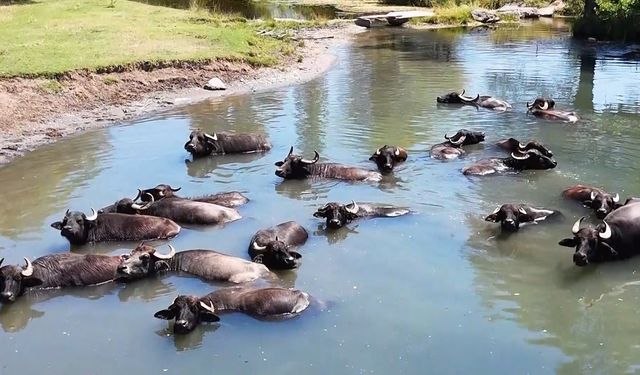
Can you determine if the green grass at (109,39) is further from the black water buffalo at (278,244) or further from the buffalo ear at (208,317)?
the buffalo ear at (208,317)

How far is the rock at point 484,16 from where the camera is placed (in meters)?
39.6

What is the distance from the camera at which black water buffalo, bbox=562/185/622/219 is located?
10.1m

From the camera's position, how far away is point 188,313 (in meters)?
7.46

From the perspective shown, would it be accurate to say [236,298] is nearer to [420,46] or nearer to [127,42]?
[127,42]

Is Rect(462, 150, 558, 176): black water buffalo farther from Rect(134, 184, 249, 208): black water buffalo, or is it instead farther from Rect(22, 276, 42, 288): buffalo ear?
Rect(22, 276, 42, 288): buffalo ear

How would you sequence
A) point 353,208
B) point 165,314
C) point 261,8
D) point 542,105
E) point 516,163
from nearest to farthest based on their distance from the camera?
point 165,314, point 353,208, point 516,163, point 542,105, point 261,8

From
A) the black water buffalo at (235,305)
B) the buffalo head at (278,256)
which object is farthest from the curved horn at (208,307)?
the buffalo head at (278,256)

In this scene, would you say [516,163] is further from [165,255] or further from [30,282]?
[30,282]

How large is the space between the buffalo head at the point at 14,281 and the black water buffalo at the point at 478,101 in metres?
12.1

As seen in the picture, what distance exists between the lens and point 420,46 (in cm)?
3020

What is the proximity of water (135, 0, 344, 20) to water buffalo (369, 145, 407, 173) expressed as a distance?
26.7m

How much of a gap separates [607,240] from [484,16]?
32927 millimetres

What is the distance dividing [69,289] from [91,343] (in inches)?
58.2

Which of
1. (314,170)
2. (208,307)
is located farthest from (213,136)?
(208,307)
